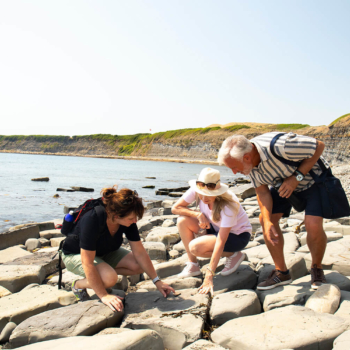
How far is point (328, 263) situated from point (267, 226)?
3.06ft

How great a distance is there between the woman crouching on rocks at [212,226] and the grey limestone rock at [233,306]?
232 millimetres

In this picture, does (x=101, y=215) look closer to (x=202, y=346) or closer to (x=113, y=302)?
(x=113, y=302)

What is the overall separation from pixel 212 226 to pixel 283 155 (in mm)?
1201

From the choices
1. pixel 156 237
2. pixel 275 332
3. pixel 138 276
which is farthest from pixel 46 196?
pixel 275 332

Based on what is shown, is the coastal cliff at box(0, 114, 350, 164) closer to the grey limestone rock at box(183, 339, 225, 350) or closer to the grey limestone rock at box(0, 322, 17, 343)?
the grey limestone rock at box(183, 339, 225, 350)

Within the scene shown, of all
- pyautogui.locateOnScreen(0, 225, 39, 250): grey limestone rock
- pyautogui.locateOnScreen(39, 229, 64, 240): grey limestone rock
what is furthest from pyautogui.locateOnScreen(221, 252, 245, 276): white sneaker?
pyautogui.locateOnScreen(0, 225, 39, 250): grey limestone rock

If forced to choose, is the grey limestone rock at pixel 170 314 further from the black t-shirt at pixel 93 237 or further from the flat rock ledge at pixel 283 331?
the black t-shirt at pixel 93 237

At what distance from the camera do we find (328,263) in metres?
3.40

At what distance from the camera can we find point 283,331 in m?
2.15

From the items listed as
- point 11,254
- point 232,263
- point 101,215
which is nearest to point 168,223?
point 11,254

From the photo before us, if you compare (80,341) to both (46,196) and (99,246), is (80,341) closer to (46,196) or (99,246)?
(99,246)

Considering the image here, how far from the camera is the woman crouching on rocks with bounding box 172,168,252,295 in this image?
317 cm

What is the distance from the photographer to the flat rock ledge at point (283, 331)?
204 centimetres

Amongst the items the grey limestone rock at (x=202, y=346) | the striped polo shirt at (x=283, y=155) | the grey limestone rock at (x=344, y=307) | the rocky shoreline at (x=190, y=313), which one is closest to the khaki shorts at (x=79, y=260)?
the rocky shoreline at (x=190, y=313)
